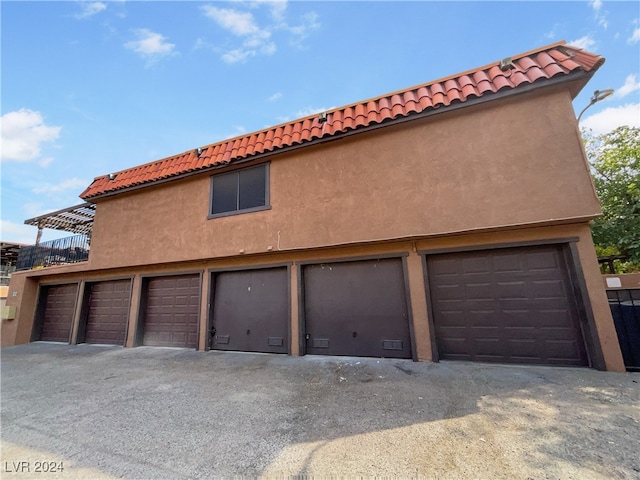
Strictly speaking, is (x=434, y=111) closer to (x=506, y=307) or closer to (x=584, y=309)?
(x=506, y=307)

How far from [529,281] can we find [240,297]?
24.3ft

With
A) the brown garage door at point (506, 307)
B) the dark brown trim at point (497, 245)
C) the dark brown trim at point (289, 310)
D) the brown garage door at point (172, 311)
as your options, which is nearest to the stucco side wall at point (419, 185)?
the dark brown trim at point (497, 245)

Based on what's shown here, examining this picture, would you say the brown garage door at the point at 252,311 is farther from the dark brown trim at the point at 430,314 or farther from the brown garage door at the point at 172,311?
the dark brown trim at the point at 430,314

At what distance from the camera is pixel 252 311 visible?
25.4 ft

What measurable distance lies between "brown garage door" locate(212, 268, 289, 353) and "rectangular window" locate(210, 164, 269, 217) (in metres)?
2.00

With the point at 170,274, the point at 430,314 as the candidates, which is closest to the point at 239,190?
the point at 170,274

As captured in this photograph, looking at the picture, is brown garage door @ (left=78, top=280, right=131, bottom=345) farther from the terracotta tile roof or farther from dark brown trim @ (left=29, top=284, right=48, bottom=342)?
the terracotta tile roof

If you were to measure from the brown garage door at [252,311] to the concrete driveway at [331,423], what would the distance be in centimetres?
158

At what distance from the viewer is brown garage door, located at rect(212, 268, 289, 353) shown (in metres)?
7.34

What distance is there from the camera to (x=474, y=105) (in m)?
5.81

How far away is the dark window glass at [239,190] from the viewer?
7.80 meters

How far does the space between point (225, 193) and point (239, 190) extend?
53 cm

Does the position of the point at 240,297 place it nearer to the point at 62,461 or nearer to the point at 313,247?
the point at 313,247

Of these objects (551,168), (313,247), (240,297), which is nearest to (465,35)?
(551,168)
